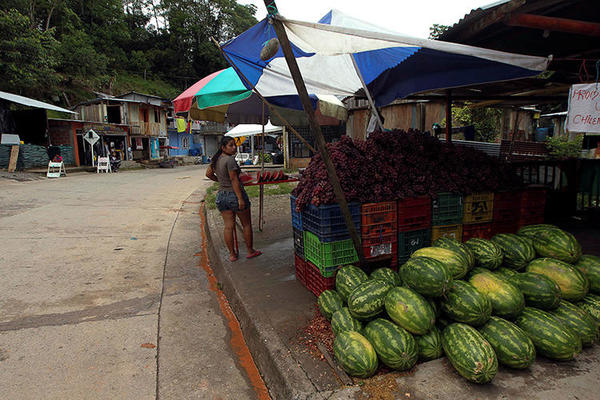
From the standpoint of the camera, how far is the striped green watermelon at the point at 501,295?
2609 mm

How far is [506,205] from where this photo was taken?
427cm

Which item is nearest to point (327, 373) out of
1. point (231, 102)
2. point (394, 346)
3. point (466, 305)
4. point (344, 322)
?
point (344, 322)

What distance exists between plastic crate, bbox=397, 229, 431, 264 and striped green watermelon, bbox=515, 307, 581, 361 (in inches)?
51.9

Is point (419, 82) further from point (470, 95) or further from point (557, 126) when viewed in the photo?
point (557, 126)

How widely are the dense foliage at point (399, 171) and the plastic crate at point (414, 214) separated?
→ 76 mm

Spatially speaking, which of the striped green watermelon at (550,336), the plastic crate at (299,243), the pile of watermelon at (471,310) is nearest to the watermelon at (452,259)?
the pile of watermelon at (471,310)

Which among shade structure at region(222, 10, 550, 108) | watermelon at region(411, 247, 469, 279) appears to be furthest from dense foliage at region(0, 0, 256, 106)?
watermelon at region(411, 247, 469, 279)

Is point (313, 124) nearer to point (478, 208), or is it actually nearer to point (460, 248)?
point (460, 248)

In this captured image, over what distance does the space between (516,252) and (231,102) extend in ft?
14.2

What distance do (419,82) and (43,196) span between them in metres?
13.3

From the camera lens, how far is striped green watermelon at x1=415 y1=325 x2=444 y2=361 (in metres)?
2.50

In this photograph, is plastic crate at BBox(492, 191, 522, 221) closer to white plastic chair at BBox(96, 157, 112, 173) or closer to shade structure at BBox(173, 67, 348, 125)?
shade structure at BBox(173, 67, 348, 125)

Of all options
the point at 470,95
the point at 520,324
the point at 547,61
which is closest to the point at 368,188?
the point at 520,324

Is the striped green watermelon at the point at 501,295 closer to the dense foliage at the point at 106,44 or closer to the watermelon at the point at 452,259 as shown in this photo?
the watermelon at the point at 452,259
